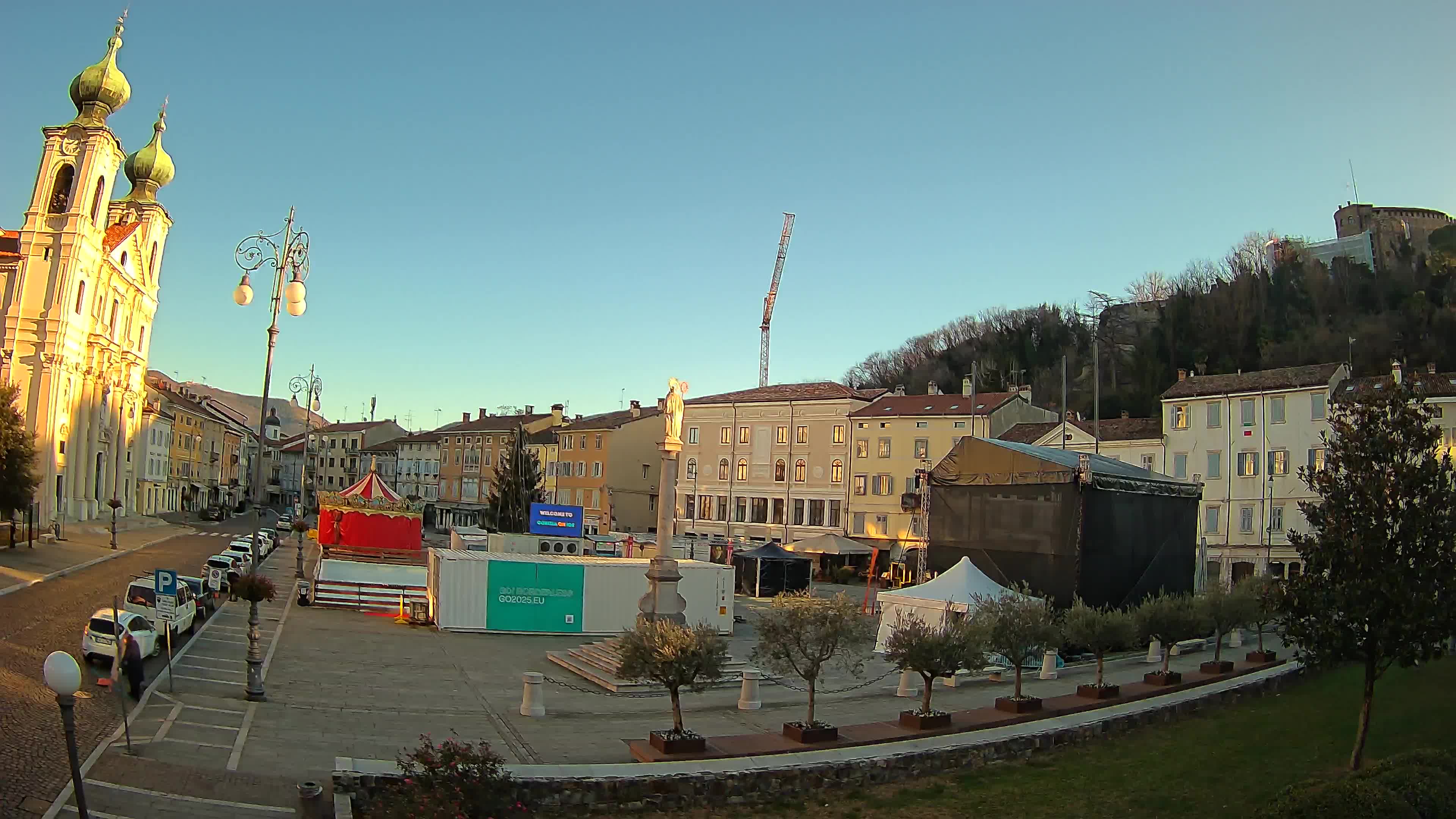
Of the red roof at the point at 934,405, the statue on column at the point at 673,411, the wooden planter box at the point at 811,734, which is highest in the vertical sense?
the red roof at the point at 934,405

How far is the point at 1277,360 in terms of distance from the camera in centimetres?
7525

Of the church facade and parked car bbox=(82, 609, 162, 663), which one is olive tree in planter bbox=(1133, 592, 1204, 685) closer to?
parked car bbox=(82, 609, 162, 663)

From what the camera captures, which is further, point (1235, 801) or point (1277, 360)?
point (1277, 360)

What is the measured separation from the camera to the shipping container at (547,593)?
29.7 metres

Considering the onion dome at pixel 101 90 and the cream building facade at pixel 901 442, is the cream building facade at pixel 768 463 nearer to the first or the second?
the cream building facade at pixel 901 442

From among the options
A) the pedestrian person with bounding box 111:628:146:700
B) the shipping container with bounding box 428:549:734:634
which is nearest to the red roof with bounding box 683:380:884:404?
the shipping container with bounding box 428:549:734:634

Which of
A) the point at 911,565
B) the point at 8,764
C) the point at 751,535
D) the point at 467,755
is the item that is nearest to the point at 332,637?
the point at 8,764

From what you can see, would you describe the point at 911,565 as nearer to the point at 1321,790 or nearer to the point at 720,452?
the point at 720,452

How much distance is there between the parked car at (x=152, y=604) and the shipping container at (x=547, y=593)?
7.33m

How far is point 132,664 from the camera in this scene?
16.3 m

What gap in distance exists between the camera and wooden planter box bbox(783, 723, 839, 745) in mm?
15266

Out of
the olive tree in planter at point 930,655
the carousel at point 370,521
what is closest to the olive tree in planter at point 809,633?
the olive tree in planter at point 930,655

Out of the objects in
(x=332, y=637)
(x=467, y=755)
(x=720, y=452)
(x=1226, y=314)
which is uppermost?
(x=1226, y=314)

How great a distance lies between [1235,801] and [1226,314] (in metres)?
83.8
